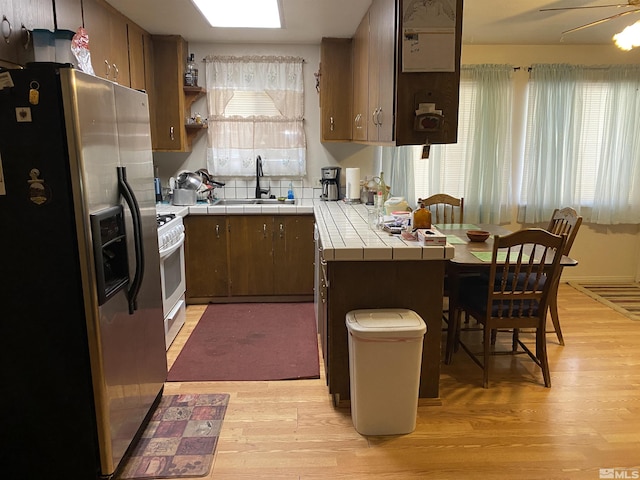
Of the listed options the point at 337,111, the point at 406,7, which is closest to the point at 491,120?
the point at 337,111

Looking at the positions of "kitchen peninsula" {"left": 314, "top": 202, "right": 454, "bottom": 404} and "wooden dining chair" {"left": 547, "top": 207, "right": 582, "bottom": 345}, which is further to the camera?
"wooden dining chair" {"left": 547, "top": 207, "right": 582, "bottom": 345}

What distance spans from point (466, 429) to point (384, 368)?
0.57 metres

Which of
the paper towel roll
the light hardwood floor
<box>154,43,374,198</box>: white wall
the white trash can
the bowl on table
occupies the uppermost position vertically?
<box>154,43,374,198</box>: white wall

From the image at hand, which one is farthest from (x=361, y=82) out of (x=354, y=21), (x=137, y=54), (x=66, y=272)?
(x=66, y=272)

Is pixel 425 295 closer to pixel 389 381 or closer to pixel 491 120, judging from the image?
pixel 389 381

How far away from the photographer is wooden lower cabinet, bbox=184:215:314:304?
4.19 m

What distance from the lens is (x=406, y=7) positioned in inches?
96.6

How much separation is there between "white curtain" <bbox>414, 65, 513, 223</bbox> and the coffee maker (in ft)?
2.67

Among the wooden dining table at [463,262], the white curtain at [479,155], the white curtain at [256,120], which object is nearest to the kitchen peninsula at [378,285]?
the wooden dining table at [463,262]

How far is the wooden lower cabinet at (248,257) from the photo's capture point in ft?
13.7

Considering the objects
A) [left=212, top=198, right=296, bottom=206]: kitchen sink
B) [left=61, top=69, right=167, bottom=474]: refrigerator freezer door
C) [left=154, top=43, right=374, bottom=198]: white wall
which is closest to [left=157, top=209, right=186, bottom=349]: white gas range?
[left=61, top=69, right=167, bottom=474]: refrigerator freezer door

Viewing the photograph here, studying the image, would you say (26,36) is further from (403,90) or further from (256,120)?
(256,120)

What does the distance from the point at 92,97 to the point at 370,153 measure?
3.26 metres

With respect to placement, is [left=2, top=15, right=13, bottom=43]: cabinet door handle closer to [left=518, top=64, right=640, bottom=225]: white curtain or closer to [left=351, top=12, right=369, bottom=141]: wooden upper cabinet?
[left=351, top=12, right=369, bottom=141]: wooden upper cabinet
